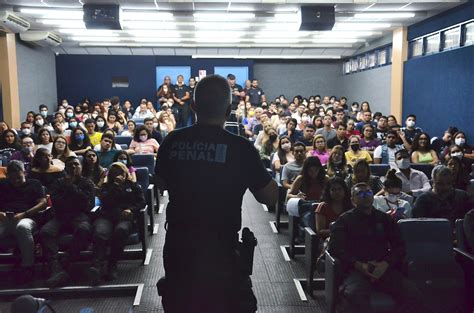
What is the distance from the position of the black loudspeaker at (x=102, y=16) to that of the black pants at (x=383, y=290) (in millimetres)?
7496

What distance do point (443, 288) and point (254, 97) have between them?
485 inches

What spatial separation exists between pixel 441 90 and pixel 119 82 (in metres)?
11.5

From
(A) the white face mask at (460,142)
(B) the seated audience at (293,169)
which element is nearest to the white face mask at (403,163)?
(B) the seated audience at (293,169)

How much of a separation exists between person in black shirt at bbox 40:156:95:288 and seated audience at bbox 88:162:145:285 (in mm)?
126

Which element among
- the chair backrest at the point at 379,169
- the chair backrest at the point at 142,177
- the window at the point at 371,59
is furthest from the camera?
the window at the point at 371,59

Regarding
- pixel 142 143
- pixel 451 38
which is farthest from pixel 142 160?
pixel 451 38

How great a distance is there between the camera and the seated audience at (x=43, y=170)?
17.0ft

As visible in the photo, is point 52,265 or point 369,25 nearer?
point 52,265

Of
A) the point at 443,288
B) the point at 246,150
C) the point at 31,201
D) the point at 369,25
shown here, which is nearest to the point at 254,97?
the point at 369,25

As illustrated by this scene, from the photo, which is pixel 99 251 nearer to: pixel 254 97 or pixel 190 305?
pixel 190 305

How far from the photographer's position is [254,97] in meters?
15.3

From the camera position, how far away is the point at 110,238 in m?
4.30

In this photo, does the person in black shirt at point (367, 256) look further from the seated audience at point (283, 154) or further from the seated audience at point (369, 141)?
the seated audience at point (369, 141)

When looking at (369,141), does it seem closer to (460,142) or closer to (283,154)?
(460,142)
